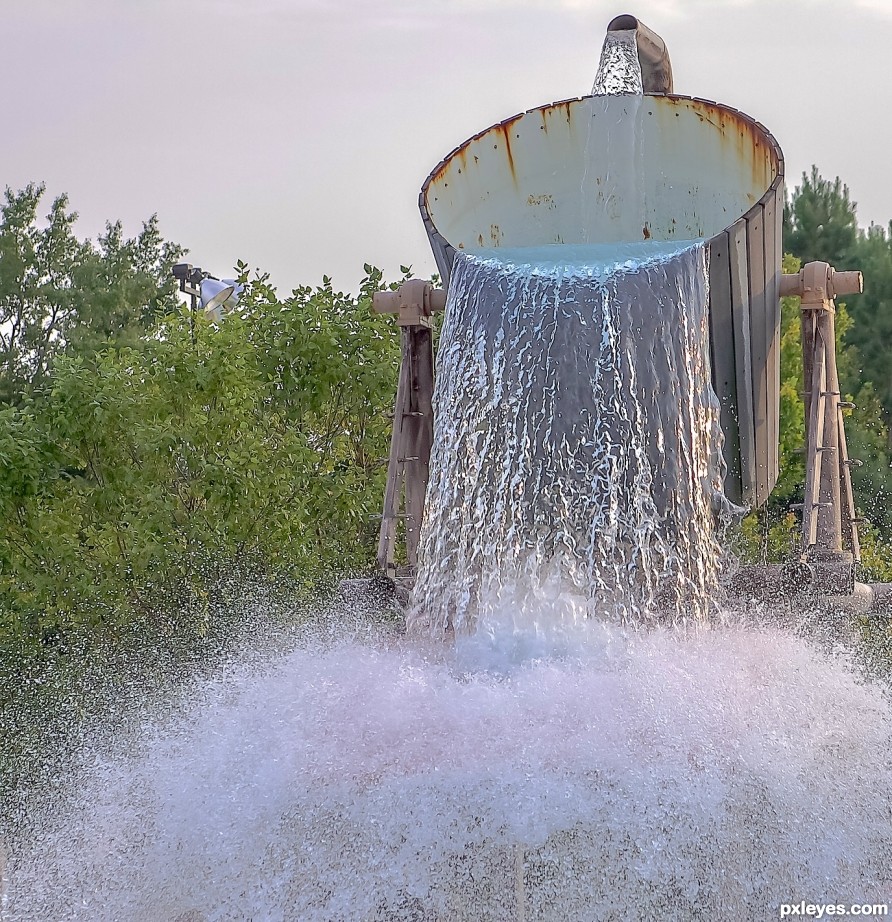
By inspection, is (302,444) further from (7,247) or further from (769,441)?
(7,247)

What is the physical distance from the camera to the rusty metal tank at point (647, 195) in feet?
16.5

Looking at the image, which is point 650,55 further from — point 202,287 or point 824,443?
point 202,287

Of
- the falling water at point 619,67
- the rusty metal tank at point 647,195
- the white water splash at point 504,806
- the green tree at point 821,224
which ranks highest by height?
the green tree at point 821,224

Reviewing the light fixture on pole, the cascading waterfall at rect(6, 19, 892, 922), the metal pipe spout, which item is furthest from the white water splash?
the light fixture on pole

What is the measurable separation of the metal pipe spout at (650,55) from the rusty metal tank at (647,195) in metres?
0.24

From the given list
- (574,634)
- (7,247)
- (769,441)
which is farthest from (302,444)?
(7,247)

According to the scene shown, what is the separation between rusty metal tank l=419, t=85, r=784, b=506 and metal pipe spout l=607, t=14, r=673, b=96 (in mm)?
244

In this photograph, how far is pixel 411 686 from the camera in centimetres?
397

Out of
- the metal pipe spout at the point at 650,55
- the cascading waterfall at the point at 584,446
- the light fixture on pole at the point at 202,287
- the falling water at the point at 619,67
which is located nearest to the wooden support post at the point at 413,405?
the cascading waterfall at the point at 584,446

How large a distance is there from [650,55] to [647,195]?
1.86 ft

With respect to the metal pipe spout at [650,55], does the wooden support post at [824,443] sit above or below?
below

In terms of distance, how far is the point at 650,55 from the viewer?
219 inches

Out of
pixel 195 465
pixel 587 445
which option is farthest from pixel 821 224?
pixel 587 445

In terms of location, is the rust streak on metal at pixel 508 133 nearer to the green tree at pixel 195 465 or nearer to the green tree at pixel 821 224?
the green tree at pixel 195 465
